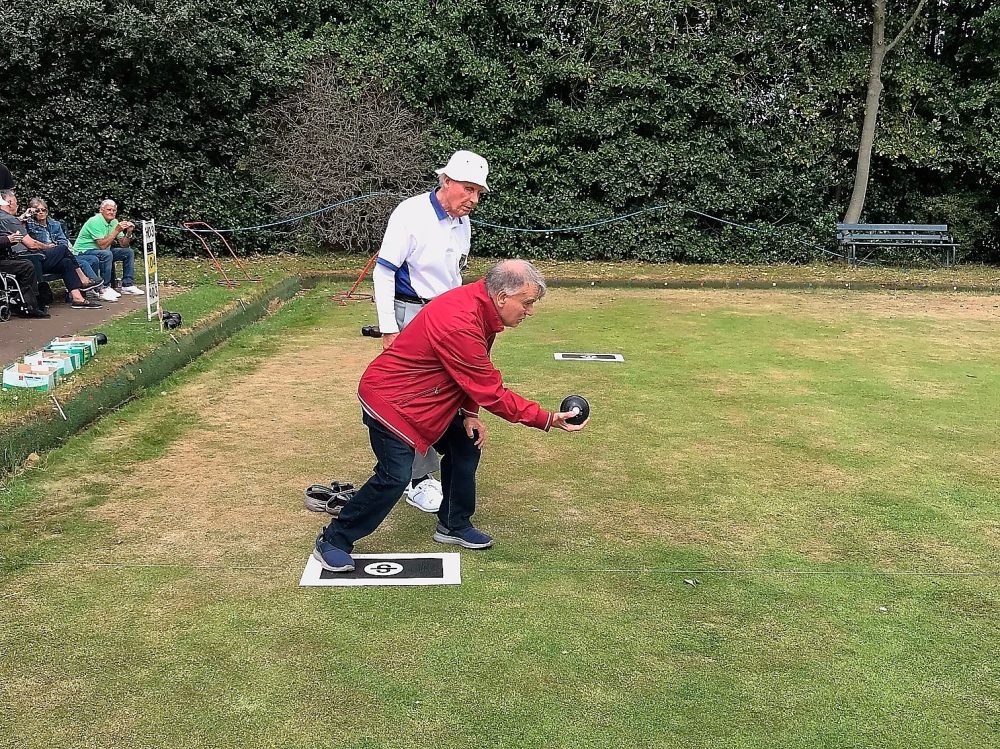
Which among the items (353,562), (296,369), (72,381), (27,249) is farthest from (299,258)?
(353,562)

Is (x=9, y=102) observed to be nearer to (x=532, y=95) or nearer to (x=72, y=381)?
(x=532, y=95)

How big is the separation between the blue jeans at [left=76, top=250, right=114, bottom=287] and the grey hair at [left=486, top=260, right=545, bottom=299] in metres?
8.47

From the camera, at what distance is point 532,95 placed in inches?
699

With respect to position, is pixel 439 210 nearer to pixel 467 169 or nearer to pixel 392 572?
pixel 467 169

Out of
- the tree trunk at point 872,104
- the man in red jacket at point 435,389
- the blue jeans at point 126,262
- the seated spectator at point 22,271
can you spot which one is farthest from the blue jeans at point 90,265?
the tree trunk at point 872,104

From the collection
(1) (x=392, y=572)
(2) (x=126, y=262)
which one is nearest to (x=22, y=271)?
(2) (x=126, y=262)

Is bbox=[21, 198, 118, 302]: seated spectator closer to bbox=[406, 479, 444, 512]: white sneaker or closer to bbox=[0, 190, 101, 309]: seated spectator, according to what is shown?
bbox=[0, 190, 101, 309]: seated spectator

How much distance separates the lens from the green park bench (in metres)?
17.9

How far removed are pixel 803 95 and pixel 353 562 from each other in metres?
16.1

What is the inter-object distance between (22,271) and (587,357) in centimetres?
545

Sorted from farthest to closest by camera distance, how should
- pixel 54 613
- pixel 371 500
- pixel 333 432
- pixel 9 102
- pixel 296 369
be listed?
pixel 9 102, pixel 296 369, pixel 333 432, pixel 371 500, pixel 54 613

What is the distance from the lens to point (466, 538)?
466 centimetres

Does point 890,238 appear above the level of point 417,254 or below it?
below

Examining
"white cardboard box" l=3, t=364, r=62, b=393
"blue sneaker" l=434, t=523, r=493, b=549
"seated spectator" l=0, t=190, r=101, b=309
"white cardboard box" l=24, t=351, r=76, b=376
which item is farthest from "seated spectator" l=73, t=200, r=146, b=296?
"blue sneaker" l=434, t=523, r=493, b=549
